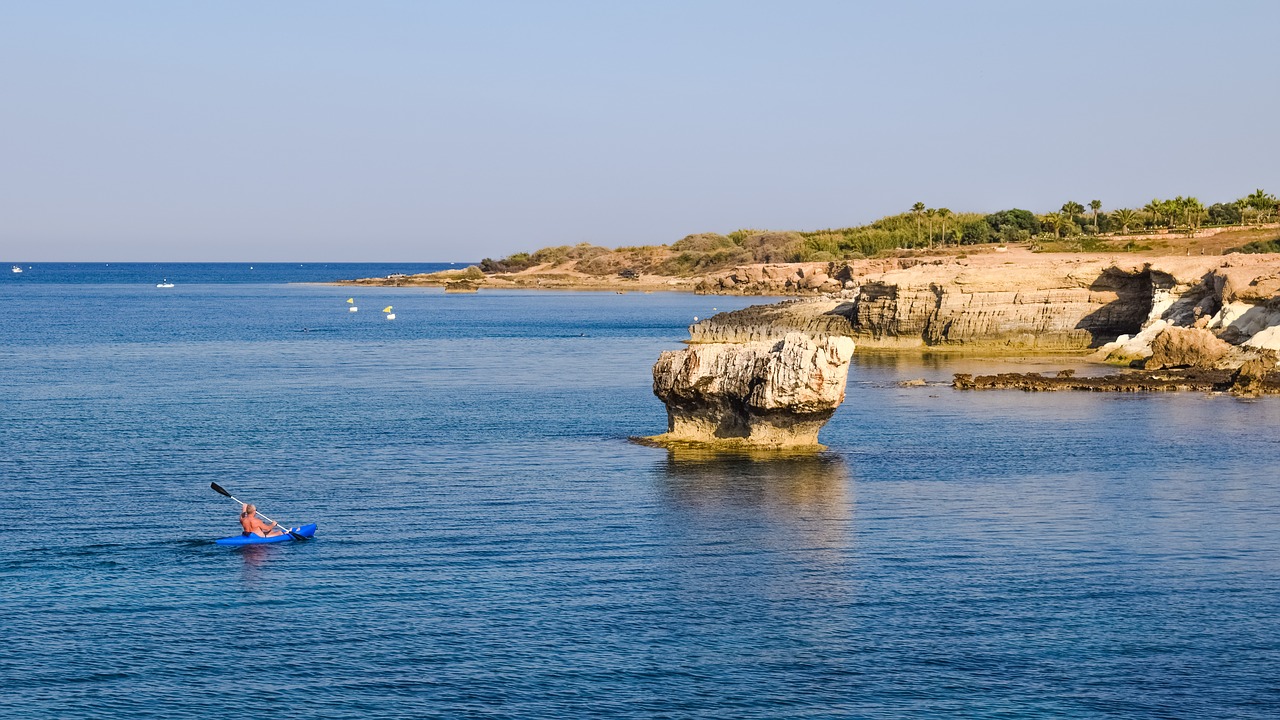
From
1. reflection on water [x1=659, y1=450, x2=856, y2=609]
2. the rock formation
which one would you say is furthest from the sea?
the rock formation

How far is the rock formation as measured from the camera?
1816 inches

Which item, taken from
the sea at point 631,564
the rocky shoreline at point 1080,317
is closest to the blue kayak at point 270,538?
the sea at point 631,564

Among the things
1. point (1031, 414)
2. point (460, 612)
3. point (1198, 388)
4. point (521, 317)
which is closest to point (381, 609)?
point (460, 612)

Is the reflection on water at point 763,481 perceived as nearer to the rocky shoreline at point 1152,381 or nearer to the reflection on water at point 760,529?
the reflection on water at point 760,529

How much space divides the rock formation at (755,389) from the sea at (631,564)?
73.4 inches

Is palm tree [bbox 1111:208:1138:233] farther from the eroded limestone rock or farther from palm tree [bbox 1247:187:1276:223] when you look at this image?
the eroded limestone rock

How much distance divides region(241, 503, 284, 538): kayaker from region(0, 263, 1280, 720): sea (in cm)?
87

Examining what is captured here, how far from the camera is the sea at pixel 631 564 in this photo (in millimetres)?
23516

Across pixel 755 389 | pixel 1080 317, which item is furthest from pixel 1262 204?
pixel 755 389

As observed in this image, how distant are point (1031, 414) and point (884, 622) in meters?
35.7

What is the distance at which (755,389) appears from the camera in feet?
154

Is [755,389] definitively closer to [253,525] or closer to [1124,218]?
[253,525]

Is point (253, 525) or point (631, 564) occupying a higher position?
point (253, 525)

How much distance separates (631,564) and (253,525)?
9924 millimetres
